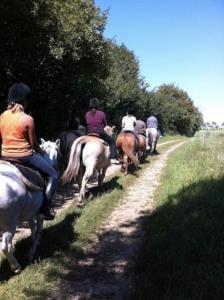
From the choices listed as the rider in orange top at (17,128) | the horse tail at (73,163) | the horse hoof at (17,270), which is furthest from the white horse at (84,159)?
the horse hoof at (17,270)

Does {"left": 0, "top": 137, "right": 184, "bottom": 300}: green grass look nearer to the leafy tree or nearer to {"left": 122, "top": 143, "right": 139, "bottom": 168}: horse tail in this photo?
{"left": 122, "top": 143, "right": 139, "bottom": 168}: horse tail

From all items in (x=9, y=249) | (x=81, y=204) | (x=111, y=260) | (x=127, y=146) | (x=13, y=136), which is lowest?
(x=111, y=260)

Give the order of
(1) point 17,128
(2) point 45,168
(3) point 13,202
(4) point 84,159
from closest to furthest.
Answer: (3) point 13,202 < (1) point 17,128 < (2) point 45,168 < (4) point 84,159

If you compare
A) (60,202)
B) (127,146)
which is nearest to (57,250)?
(60,202)

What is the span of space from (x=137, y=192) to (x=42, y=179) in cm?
584

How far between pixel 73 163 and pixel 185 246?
4.23 metres

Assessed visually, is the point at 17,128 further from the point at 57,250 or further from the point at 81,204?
the point at 81,204

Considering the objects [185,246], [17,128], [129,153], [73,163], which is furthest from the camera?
[129,153]

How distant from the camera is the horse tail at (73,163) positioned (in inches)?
391

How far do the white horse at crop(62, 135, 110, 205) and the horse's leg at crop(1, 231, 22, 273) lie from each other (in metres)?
4.06

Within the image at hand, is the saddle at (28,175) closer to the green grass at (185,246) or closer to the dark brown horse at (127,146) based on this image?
the green grass at (185,246)

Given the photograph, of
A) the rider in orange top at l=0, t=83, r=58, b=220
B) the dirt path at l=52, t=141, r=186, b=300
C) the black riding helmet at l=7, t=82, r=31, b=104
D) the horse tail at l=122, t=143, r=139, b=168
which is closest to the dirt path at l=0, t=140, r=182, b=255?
the dirt path at l=52, t=141, r=186, b=300

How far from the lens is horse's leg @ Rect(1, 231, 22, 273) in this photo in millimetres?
5543

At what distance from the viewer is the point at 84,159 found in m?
10.3
